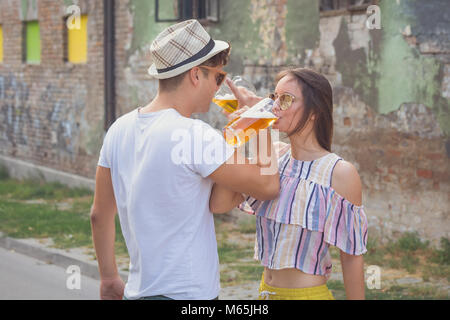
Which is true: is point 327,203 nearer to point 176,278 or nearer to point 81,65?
point 176,278

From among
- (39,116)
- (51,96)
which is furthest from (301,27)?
(39,116)

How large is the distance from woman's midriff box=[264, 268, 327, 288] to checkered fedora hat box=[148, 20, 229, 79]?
966 mm

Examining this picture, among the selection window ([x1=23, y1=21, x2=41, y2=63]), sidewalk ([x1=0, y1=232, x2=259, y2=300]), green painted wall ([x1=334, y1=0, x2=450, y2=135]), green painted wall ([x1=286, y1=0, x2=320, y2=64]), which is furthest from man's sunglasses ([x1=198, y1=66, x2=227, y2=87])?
window ([x1=23, y1=21, x2=41, y2=63])

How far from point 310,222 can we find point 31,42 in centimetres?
1364

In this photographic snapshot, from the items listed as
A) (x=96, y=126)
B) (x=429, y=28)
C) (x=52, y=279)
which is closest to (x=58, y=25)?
(x=96, y=126)

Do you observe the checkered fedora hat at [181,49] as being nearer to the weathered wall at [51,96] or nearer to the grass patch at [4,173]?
the weathered wall at [51,96]

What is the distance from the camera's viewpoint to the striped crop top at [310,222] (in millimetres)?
2979

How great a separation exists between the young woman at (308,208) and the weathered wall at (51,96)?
415 inches

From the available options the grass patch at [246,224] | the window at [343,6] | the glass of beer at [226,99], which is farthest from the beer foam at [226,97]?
the grass patch at [246,224]

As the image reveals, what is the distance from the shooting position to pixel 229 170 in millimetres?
2734

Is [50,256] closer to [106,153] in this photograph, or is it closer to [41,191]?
[41,191]

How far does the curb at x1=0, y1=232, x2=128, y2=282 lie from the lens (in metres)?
7.94

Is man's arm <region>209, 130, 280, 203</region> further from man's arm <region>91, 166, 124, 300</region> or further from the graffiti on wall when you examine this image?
the graffiti on wall

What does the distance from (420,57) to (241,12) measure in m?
3.14
